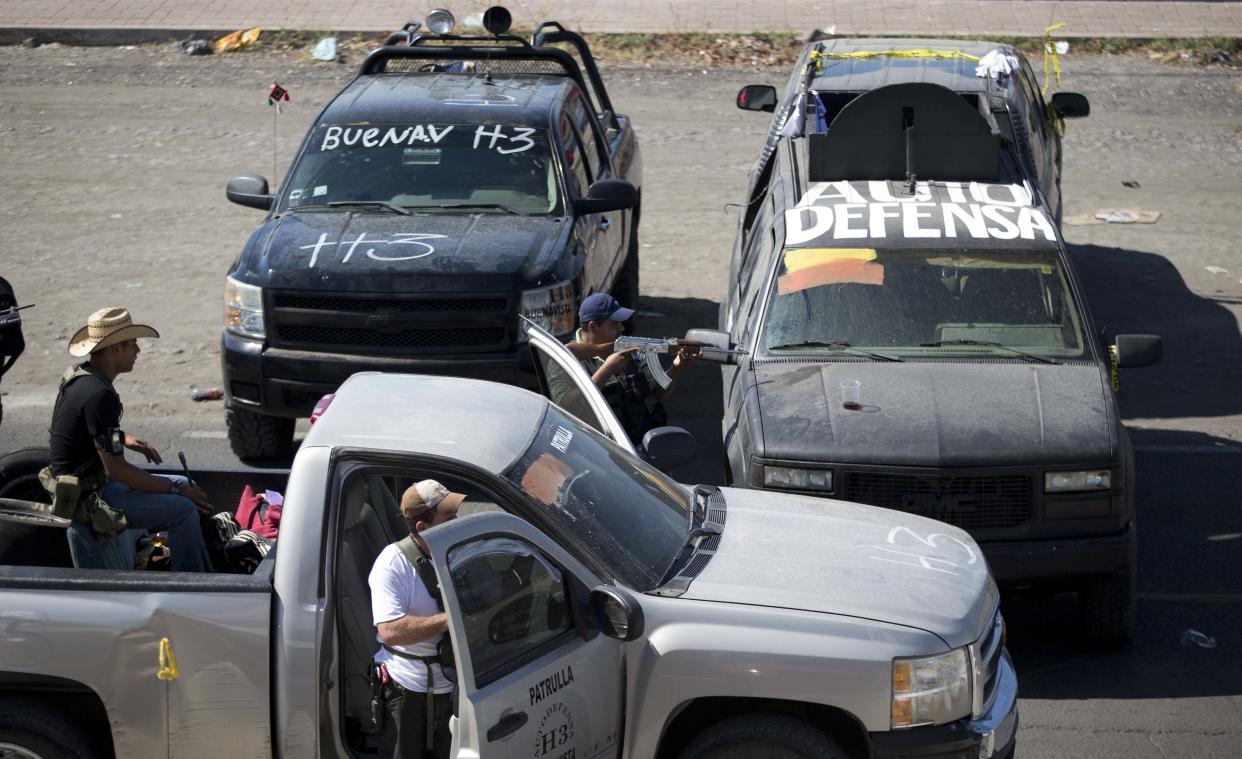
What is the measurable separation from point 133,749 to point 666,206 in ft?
36.5

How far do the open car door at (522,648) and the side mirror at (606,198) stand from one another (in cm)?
522

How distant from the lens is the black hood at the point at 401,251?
27.4ft

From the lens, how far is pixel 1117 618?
21.3 ft

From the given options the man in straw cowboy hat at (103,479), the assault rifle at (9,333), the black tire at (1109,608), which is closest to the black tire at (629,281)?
the assault rifle at (9,333)

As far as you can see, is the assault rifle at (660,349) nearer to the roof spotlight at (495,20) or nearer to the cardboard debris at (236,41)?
the roof spotlight at (495,20)

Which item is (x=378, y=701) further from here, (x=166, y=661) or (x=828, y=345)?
Answer: (x=828, y=345)

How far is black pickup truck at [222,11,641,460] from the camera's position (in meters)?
8.36

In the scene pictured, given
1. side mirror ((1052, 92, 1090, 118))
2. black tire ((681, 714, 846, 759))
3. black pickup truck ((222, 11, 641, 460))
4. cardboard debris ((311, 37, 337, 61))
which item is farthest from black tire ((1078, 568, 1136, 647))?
cardboard debris ((311, 37, 337, 61))

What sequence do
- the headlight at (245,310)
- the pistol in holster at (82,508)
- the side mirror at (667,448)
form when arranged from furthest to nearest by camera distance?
the headlight at (245,310), the side mirror at (667,448), the pistol in holster at (82,508)

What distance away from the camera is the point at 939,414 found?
6.56 meters

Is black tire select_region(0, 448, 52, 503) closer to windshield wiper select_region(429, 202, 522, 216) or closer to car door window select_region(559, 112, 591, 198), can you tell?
windshield wiper select_region(429, 202, 522, 216)

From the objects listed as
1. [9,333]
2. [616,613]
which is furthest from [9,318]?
[616,613]

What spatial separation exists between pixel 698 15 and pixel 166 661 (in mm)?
18735

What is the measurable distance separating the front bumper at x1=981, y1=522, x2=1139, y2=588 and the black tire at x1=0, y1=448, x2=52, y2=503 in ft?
13.5
